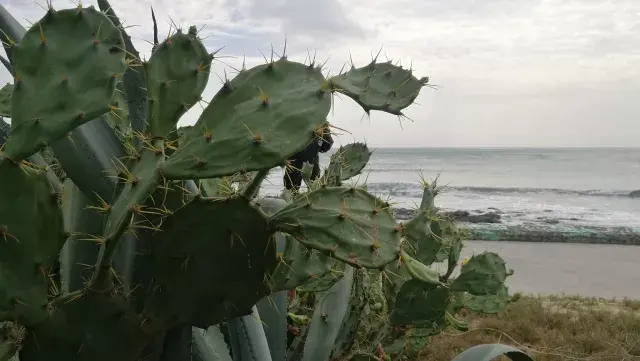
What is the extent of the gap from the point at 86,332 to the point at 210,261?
0.28m

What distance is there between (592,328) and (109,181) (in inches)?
194

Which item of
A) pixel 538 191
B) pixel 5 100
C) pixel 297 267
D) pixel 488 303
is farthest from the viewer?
pixel 538 191

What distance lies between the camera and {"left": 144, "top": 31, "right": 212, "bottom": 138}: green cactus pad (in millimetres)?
1094

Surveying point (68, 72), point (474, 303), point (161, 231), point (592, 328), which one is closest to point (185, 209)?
point (161, 231)

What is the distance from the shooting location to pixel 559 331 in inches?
201

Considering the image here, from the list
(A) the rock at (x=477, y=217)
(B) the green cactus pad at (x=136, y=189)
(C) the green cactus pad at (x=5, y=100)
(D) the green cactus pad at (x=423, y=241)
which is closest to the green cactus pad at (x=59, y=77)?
(B) the green cactus pad at (x=136, y=189)

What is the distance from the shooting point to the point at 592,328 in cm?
514

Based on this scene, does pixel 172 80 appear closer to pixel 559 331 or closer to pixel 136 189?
pixel 136 189

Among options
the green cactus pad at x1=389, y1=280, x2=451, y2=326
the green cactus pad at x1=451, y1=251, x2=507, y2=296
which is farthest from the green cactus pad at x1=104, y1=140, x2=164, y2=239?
the green cactus pad at x1=451, y1=251, x2=507, y2=296

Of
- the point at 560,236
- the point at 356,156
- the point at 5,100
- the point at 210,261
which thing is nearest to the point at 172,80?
the point at 210,261

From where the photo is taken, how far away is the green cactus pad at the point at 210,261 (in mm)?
1095

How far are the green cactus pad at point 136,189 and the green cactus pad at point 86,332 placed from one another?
20 cm

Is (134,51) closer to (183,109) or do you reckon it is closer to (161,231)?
(183,109)

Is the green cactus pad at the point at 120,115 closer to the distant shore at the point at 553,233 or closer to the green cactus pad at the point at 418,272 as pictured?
the green cactus pad at the point at 418,272
